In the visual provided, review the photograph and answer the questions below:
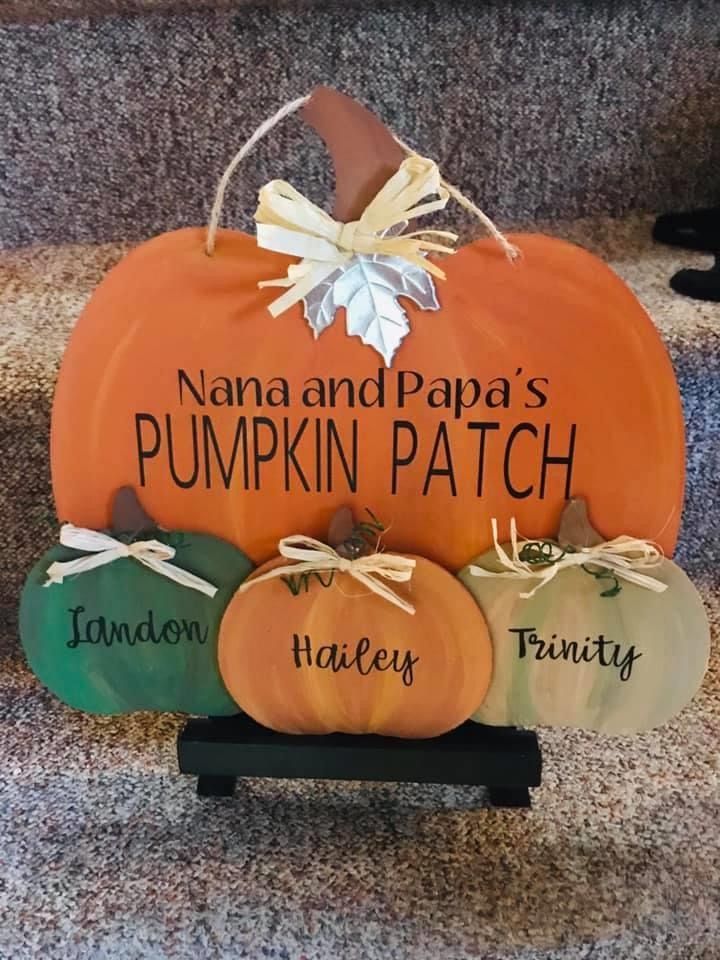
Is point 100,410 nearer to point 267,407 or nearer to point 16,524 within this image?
point 267,407

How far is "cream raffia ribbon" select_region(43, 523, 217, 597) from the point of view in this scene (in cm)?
62

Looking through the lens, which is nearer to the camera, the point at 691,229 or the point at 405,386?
the point at 405,386

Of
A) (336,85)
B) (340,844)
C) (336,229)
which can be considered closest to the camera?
(336,229)

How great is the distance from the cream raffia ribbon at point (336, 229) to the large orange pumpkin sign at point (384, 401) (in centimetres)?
2

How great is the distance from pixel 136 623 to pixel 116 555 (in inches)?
1.7

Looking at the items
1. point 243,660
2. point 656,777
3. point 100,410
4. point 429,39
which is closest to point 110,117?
point 429,39

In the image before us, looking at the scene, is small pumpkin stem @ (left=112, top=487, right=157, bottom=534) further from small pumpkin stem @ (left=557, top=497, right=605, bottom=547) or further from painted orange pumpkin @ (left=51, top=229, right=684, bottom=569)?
small pumpkin stem @ (left=557, top=497, right=605, bottom=547)

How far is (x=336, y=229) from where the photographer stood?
0.58 m

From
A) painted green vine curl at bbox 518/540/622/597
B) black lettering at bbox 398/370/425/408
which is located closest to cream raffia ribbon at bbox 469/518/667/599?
painted green vine curl at bbox 518/540/622/597

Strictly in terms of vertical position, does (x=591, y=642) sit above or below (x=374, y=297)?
below

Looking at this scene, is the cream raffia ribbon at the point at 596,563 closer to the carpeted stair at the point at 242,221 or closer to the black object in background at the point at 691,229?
the carpeted stair at the point at 242,221

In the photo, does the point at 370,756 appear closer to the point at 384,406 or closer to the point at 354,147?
the point at 384,406

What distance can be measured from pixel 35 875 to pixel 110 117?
0.66m

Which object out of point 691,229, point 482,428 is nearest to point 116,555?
point 482,428
